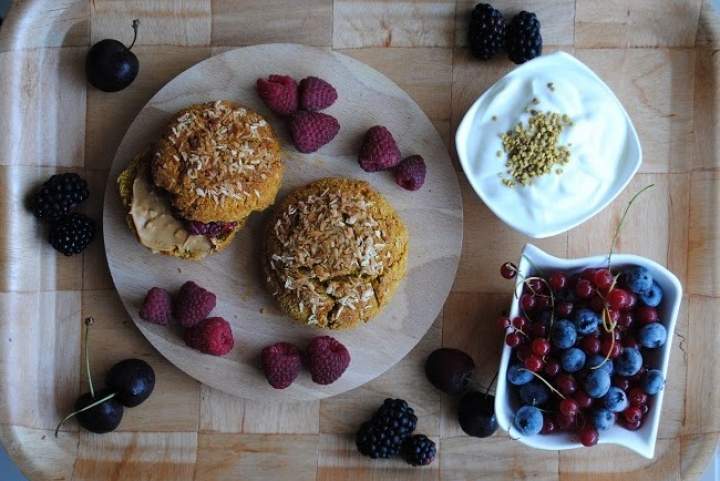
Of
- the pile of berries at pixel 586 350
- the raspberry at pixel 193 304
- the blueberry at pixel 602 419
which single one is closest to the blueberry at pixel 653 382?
the pile of berries at pixel 586 350

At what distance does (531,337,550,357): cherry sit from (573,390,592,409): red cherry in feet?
0.44

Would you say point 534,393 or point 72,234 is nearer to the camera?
point 534,393

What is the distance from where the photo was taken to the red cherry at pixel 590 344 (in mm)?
1622

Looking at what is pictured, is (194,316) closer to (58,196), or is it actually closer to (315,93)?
(58,196)

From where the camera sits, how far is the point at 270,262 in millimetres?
1731

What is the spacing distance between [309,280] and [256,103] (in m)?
0.49

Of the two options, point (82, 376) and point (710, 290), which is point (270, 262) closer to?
point (82, 376)

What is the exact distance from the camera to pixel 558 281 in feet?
5.44

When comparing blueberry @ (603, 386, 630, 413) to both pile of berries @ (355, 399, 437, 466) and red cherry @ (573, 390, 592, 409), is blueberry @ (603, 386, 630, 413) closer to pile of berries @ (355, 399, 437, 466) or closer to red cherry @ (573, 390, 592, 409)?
red cherry @ (573, 390, 592, 409)

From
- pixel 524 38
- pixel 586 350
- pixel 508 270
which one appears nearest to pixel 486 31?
pixel 524 38

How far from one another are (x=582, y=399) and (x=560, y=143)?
624mm

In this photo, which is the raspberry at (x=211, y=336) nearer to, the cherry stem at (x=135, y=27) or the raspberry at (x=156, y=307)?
the raspberry at (x=156, y=307)

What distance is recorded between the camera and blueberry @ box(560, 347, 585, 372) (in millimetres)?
1614

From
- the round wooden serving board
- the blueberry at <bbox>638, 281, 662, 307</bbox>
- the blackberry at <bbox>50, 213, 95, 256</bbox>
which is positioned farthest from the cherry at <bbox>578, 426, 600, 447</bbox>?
the blackberry at <bbox>50, 213, 95, 256</bbox>
